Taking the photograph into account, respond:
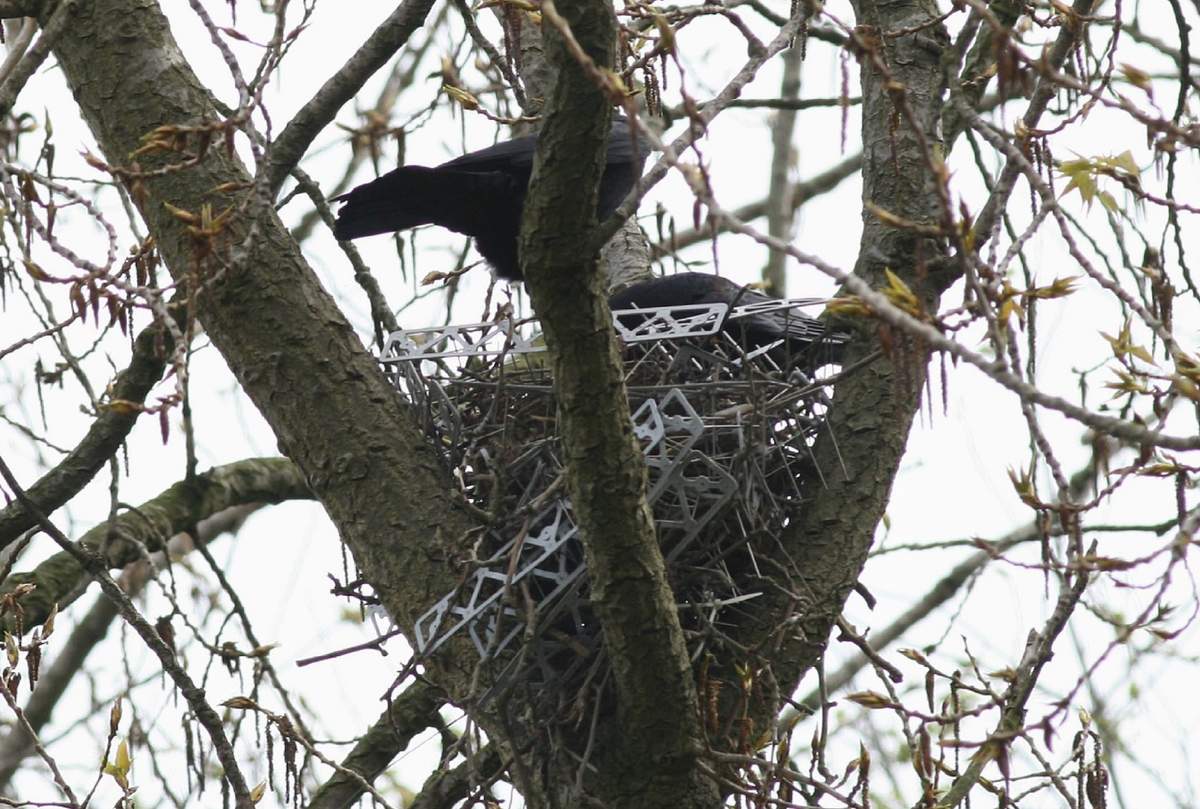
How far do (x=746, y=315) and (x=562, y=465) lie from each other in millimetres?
657

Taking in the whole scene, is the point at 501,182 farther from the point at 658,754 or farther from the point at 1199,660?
the point at 1199,660

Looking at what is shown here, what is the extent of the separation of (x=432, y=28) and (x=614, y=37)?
4.79 meters

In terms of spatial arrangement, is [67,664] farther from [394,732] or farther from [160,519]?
[394,732]

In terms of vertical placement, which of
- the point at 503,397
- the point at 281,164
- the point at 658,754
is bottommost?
the point at 658,754

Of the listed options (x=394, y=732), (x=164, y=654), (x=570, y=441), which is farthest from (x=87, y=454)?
(x=570, y=441)

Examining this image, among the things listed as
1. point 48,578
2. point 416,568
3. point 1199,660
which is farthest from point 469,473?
point 1199,660

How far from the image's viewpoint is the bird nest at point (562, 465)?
253 centimetres

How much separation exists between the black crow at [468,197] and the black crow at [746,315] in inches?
12.4

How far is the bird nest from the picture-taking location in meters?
2.53

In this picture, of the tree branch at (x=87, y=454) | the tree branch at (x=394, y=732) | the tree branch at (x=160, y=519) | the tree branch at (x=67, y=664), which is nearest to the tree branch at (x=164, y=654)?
the tree branch at (x=87, y=454)

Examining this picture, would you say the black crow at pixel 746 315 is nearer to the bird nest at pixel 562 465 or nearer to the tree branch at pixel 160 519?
the bird nest at pixel 562 465

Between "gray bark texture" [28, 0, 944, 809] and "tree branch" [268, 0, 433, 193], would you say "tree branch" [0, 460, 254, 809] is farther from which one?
"tree branch" [268, 0, 433, 193]

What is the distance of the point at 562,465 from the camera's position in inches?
109

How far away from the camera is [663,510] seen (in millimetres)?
2807
